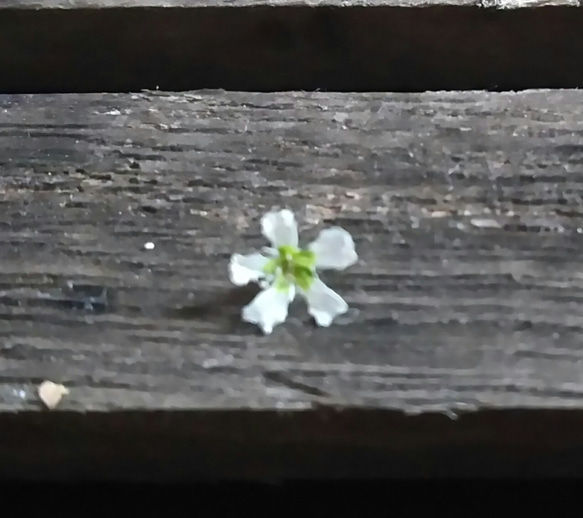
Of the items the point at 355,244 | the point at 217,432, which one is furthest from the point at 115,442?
the point at 355,244

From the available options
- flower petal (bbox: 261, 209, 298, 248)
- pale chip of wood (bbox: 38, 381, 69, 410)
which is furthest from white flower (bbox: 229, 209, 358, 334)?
pale chip of wood (bbox: 38, 381, 69, 410)

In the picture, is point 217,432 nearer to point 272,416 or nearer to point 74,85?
point 272,416

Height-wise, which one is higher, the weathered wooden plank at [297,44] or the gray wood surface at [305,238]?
the weathered wooden plank at [297,44]

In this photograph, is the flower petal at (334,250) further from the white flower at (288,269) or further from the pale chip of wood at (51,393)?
the pale chip of wood at (51,393)

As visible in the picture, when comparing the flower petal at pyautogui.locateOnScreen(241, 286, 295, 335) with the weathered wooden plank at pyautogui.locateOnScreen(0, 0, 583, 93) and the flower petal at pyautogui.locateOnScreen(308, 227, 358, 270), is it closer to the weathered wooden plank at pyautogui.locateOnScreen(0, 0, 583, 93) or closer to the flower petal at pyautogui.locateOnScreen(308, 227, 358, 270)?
the flower petal at pyautogui.locateOnScreen(308, 227, 358, 270)

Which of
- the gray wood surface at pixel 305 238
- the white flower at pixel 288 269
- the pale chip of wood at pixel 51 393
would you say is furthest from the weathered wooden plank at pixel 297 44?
the pale chip of wood at pixel 51 393

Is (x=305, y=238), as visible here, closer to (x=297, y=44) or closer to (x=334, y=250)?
(x=334, y=250)
